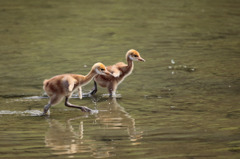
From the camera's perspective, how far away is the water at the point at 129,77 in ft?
23.3

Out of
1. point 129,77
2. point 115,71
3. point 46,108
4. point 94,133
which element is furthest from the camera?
point 129,77

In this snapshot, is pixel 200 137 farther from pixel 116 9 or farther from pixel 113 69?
pixel 116 9

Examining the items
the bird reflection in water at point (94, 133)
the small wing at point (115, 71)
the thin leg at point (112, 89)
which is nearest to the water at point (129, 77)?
the bird reflection in water at point (94, 133)

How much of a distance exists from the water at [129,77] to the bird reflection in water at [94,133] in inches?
0.5

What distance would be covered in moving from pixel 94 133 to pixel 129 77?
393 centimetres

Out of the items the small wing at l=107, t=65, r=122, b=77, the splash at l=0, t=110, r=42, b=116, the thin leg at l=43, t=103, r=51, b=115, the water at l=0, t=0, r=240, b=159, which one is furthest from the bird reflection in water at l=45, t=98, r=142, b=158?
the small wing at l=107, t=65, r=122, b=77

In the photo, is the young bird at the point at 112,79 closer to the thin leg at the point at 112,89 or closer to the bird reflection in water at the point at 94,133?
the thin leg at the point at 112,89

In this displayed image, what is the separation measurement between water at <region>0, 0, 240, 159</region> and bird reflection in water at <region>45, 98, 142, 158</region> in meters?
0.01

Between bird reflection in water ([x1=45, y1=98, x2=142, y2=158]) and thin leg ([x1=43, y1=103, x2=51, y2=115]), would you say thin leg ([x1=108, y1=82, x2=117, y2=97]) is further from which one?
thin leg ([x1=43, y1=103, x2=51, y2=115])

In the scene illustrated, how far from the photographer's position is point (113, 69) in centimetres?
1012

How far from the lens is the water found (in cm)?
709

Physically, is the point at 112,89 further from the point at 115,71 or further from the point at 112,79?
the point at 115,71

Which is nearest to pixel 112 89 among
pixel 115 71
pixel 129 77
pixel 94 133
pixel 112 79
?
pixel 112 79

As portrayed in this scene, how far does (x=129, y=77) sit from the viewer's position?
11.5 meters
